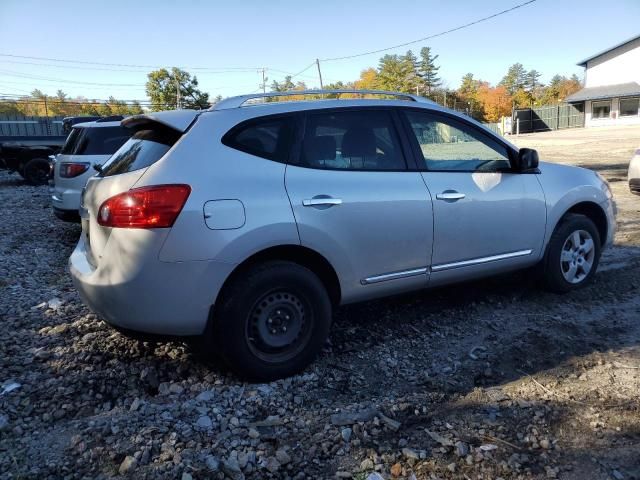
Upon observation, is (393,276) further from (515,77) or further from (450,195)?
(515,77)

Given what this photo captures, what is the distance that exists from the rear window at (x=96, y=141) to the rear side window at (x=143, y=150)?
479 centimetres

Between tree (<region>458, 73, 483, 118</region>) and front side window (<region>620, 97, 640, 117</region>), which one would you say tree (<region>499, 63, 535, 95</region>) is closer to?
tree (<region>458, 73, 483, 118</region>)

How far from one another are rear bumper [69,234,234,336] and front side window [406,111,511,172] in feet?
6.05

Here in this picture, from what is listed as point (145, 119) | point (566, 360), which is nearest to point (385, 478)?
point (566, 360)

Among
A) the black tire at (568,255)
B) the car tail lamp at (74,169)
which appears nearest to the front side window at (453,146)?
the black tire at (568,255)

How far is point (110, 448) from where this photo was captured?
272 centimetres

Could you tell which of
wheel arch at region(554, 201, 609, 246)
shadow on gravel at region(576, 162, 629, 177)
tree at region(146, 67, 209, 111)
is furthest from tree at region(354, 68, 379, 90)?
wheel arch at region(554, 201, 609, 246)

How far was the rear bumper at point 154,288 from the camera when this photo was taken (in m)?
3.01

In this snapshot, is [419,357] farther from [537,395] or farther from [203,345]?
[203,345]

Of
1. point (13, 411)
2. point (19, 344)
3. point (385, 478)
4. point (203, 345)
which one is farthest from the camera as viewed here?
point (19, 344)

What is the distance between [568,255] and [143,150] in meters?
3.75

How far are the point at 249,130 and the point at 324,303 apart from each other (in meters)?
1.21

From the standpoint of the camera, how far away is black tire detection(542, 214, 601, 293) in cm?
473

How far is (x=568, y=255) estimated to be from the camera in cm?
486
